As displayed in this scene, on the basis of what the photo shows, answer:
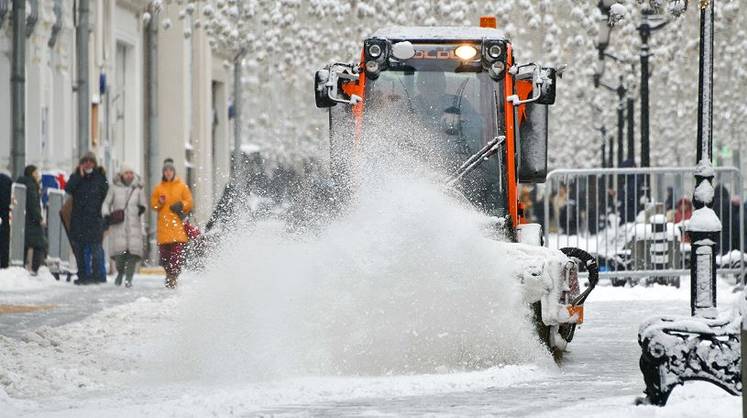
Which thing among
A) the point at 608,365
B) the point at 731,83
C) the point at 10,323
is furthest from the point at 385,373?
the point at 731,83

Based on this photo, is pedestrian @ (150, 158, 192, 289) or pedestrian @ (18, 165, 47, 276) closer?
pedestrian @ (150, 158, 192, 289)

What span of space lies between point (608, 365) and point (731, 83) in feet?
109

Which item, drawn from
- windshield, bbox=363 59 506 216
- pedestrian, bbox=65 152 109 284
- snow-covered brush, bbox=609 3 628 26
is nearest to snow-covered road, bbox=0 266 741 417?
windshield, bbox=363 59 506 216

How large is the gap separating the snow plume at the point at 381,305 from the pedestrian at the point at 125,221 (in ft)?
40.7

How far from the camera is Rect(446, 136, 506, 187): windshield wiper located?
14469 millimetres

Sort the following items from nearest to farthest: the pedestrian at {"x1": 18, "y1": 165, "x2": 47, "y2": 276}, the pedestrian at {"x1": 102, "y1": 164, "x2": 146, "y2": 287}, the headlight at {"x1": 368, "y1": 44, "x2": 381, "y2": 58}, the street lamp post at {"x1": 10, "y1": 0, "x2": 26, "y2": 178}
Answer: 1. the headlight at {"x1": 368, "y1": 44, "x2": 381, "y2": 58}
2. the pedestrian at {"x1": 102, "y1": 164, "x2": 146, "y2": 287}
3. the pedestrian at {"x1": 18, "y1": 165, "x2": 47, "y2": 276}
4. the street lamp post at {"x1": 10, "y1": 0, "x2": 26, "y2": 178}

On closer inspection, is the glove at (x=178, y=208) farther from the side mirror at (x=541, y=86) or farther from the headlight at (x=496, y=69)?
the side mirror at (x=541, y=86)

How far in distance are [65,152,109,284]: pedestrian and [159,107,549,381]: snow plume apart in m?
12.7

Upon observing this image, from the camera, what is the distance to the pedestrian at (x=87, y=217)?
25094 mm

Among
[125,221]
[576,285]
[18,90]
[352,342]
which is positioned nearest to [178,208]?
[125,221]

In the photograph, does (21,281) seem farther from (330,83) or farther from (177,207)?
(330,83)

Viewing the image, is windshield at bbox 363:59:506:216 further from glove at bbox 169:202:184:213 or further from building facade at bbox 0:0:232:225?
building facade at bbox 0:0:232:225

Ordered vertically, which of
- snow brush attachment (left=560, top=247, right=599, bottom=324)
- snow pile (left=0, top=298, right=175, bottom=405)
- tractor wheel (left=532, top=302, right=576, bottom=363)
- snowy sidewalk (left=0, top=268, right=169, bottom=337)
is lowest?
snowy sidewalk (left=0, top=268, right=169, bottom=337)

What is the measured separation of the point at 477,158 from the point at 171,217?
10079mm
